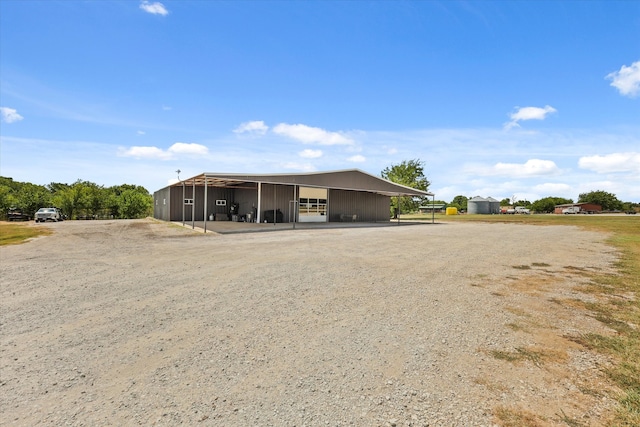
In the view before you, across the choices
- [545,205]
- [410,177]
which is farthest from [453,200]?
[410,177]

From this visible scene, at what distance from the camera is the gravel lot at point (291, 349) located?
7.23ft

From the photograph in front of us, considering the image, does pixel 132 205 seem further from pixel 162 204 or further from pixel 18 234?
pixel 18 234

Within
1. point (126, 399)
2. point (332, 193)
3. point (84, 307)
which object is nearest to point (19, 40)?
point (84, 307)

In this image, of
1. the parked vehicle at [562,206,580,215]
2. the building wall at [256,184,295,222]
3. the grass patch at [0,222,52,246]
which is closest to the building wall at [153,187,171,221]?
the building wall at [256,184,295,222]

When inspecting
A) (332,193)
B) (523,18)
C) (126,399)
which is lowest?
(126,399)

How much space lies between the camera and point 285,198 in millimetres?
22234

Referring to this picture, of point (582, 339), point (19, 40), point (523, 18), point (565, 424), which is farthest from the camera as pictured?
point (523, 18)

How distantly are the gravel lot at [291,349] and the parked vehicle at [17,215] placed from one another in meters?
31.2

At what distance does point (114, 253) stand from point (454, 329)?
9060mm

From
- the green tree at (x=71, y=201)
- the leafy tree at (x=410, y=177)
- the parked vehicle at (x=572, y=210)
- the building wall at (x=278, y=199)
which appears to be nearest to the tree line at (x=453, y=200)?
the leafy tree at (x=410, y=177)

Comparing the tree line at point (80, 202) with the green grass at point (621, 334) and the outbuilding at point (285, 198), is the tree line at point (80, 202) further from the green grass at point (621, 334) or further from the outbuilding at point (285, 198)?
the green grass at point (621, 334)

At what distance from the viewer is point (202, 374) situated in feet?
8.67

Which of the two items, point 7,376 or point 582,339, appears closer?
point 7,376

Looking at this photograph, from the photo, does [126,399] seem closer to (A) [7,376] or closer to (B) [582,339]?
(A) [7,376]
